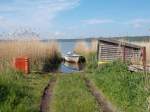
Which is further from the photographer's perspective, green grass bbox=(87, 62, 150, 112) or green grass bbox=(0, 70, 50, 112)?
green grass bbox=(87, 62, 150, 112)

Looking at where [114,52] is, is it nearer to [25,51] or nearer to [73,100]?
[25,51]

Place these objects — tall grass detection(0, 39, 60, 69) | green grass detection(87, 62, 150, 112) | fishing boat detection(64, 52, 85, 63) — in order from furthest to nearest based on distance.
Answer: fishing boat detection(64, 52, 85, 63), tall grass detection(0, 39, 60, 69), green grass detection(87, 62, 150, 112)

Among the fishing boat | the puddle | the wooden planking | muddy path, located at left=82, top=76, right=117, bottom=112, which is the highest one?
the wooden planking

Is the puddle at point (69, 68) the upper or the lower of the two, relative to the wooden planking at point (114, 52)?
lower

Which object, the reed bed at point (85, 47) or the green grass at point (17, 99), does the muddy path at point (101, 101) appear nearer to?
the green grass at point (17, 99)

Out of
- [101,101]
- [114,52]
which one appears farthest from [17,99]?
[114,52]

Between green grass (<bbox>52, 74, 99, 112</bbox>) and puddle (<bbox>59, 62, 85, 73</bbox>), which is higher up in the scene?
puddle (<bbox>59, 62, 85, 73</bbox>)

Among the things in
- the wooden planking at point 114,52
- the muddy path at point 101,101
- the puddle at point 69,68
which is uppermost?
the wooden planking at point 114,52

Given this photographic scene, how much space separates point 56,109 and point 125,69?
733cm

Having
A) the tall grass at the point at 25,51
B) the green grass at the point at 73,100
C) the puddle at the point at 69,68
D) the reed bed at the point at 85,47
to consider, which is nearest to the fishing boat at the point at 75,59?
the reed bed at the point at 85,47

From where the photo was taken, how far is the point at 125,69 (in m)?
16.8

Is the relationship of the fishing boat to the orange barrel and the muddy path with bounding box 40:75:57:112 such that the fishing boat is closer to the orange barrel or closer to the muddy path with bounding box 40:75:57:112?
the orange barrel

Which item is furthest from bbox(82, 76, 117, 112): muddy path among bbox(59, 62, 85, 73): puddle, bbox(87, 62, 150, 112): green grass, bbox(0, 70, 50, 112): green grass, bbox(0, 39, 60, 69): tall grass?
bbox(59, 62, 85, 73): puddle

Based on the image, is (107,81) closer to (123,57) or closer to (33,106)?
(33,106)
